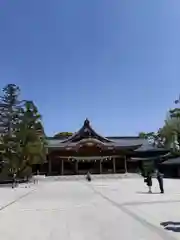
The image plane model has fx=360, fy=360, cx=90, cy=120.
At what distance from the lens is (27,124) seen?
44.2 metres

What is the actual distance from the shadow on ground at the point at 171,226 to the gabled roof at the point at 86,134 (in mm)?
54982

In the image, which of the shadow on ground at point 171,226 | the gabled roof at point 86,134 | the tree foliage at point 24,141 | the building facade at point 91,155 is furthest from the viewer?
the gabled roof at point 86,134

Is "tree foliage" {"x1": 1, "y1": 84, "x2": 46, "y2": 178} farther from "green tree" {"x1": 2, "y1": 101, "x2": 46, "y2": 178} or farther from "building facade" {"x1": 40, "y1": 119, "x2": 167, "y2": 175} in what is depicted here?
"building facade" {"x1": 40, "y1": 119, "x2": 167, "y2": 175}

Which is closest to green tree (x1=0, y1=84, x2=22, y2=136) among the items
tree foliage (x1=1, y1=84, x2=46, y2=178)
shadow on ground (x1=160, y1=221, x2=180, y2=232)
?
tree foliage (x1=1, y1=84, x2=46, y2=178)

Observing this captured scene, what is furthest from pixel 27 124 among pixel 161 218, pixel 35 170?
pixel 161 218

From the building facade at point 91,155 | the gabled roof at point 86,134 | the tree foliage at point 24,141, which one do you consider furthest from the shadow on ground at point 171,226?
the gabled roof at point 86,134

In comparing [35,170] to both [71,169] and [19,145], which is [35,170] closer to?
[71,169]

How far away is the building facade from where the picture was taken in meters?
62.1

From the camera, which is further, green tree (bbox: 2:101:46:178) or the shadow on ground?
Result: green tree (bbox: 2:101:46:178)

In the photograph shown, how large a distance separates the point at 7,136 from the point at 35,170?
20175mm

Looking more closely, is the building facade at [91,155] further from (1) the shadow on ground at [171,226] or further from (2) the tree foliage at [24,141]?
(1) the shadow on ground at [171,226]

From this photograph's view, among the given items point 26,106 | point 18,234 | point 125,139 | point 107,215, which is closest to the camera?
point 18,234

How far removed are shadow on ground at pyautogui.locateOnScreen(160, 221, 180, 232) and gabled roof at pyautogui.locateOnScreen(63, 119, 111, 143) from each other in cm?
5498

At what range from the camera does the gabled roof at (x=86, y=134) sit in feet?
213
